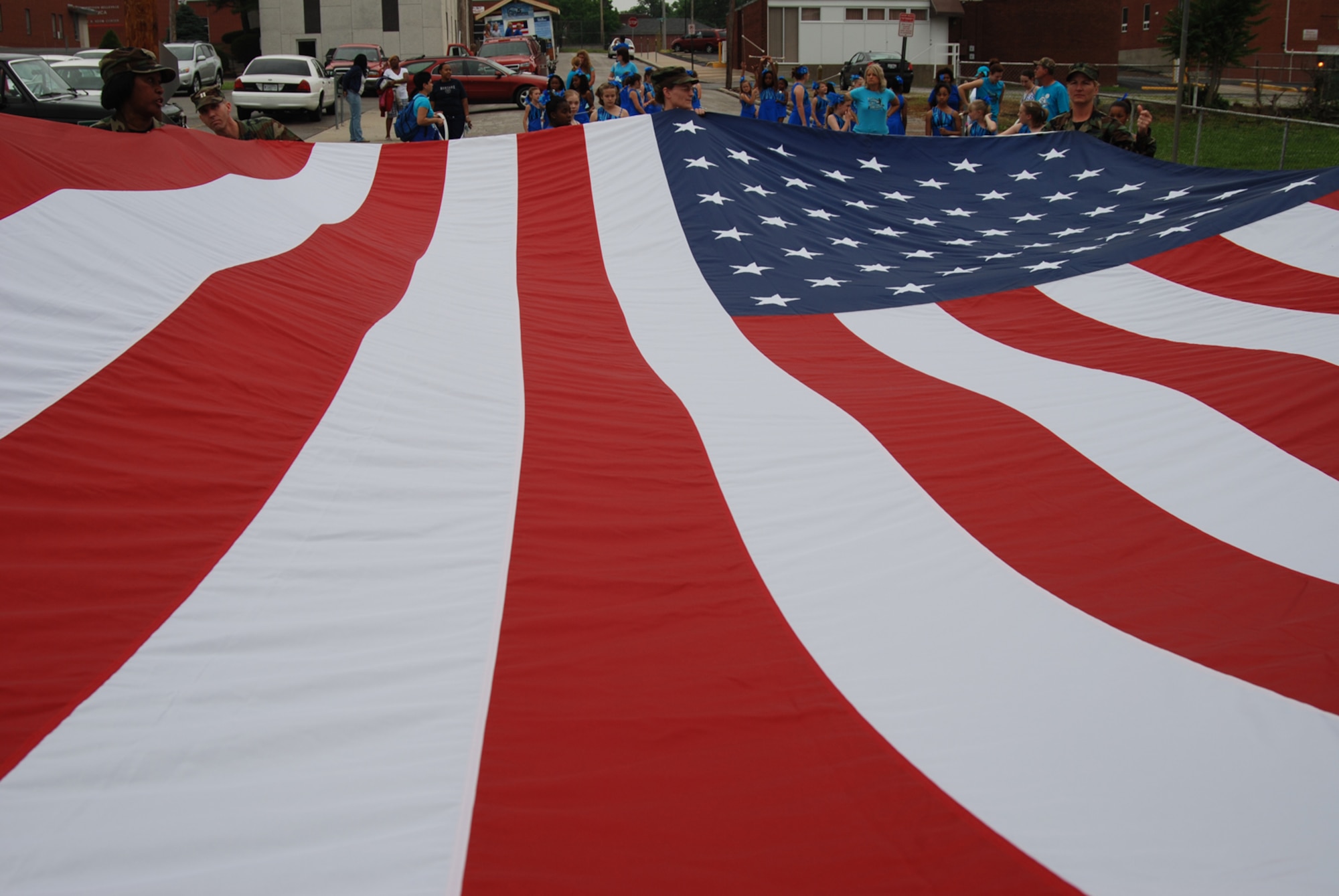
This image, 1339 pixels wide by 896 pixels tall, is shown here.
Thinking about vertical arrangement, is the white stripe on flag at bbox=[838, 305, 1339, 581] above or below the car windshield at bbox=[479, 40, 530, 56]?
below

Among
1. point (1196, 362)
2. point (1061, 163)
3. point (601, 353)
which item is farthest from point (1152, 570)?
point (1061, 163)

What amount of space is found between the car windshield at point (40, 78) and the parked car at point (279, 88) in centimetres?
464

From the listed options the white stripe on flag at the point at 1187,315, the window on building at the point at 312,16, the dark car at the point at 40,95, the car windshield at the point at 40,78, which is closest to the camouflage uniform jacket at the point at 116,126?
the white stripe on flag at the point at 1187,315

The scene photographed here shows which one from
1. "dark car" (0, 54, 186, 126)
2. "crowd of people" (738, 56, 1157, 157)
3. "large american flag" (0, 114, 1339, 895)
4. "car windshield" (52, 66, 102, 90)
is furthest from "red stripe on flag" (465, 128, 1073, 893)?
"car windshield" (52, 66, 102, 90)

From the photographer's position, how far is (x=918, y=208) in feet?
18.6

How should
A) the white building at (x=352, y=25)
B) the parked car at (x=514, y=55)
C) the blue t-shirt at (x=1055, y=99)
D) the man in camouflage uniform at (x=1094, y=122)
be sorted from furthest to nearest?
the white building at (x=352, y=25) → the parked car at (x=514, y=55) → the blue t-shirt at (x=1055, y=99) → the man in camouflage uniform at (x=1094, y=122)

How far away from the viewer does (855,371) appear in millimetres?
3713

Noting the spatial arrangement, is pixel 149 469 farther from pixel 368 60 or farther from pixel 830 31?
pixel 830 31

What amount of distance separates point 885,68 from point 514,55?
28.8 feet

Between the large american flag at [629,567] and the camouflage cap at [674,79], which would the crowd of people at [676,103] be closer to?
the camouflage cap at [674,79]

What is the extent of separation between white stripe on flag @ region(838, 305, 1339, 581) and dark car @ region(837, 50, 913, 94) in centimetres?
1369

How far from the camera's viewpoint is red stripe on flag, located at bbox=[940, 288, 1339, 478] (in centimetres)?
288

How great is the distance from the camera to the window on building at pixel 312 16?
29625mm

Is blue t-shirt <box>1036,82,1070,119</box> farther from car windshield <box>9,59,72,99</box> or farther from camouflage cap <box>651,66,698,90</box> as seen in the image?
car windshield <box>9,59,72,99</box>
